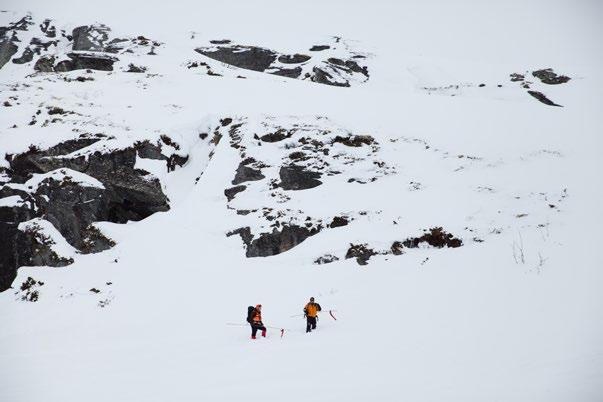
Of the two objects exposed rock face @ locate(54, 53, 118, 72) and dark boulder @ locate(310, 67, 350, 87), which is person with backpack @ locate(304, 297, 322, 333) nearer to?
exposed rock face @ locate(54, 53, 118, 72)

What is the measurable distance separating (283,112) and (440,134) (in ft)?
36.7

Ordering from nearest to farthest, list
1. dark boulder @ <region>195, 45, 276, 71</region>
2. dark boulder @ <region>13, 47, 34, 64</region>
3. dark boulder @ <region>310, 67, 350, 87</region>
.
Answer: dark boulder @ <region>310, 67, 350, 87</region>
dark boulder @ <region>195, 45, 276, 71</region>
dark boulder @ <region>13, 47, 34, 64</region>

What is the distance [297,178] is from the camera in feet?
71.2

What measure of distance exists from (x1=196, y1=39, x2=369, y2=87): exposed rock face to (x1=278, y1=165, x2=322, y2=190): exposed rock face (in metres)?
30.0

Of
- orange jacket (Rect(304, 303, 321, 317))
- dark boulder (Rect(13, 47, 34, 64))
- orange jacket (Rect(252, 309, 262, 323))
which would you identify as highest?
dark boulder (Rect(13, 47, 34, 64))

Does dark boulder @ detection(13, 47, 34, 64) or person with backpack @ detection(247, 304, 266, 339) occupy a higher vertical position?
dark boulder @ detection(13, 47, 34, 64)

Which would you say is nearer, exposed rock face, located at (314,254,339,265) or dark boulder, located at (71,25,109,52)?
exposed rock face, located at (314,254,339,265)

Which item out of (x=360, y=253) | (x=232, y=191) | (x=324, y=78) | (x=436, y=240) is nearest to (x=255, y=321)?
(x=360, y=253)

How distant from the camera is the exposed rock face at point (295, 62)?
50247 mm

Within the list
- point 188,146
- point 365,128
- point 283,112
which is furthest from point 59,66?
point 365,128

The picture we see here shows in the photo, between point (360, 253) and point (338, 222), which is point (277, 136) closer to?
point (338, 222)

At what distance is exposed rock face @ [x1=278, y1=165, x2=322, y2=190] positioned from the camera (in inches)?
845

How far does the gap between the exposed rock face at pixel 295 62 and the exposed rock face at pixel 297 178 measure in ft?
98.4

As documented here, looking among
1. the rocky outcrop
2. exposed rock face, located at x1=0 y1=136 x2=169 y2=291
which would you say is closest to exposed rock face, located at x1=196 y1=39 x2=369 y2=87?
the rocky outcrop
